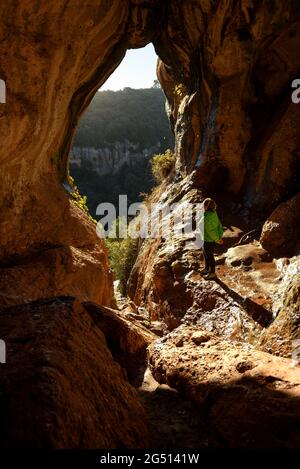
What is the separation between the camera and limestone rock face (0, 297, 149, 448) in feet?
6.48

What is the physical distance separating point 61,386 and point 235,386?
192cm

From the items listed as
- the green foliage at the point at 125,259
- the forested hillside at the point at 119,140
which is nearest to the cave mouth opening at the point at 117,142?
the forested hillside at the point at 119,140

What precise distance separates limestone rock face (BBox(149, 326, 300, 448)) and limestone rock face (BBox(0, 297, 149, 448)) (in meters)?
0.78

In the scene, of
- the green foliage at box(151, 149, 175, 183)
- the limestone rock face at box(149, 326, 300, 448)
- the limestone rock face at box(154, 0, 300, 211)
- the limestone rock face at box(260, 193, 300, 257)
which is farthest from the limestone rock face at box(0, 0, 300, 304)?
the limestone rock face at box(149, 326, 300, 448)

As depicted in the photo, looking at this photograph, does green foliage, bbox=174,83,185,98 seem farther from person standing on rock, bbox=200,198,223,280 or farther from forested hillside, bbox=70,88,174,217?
forested hillside, bbox=70,88,174,217

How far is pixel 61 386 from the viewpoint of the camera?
2250 millimetres

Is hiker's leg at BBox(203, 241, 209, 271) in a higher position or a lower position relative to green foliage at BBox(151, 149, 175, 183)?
lower

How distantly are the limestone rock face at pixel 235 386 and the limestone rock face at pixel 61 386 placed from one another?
778 mm

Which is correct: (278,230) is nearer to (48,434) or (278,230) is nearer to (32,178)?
(32,178)

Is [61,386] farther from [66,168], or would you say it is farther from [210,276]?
[66,168]

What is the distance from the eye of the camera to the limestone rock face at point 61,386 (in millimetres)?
1975

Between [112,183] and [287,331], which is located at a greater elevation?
[112,183]

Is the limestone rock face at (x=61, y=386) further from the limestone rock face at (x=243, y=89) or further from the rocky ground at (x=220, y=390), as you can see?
the limestone rock face at (x=243, y=89)

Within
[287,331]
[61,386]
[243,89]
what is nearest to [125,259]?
[243,89]
